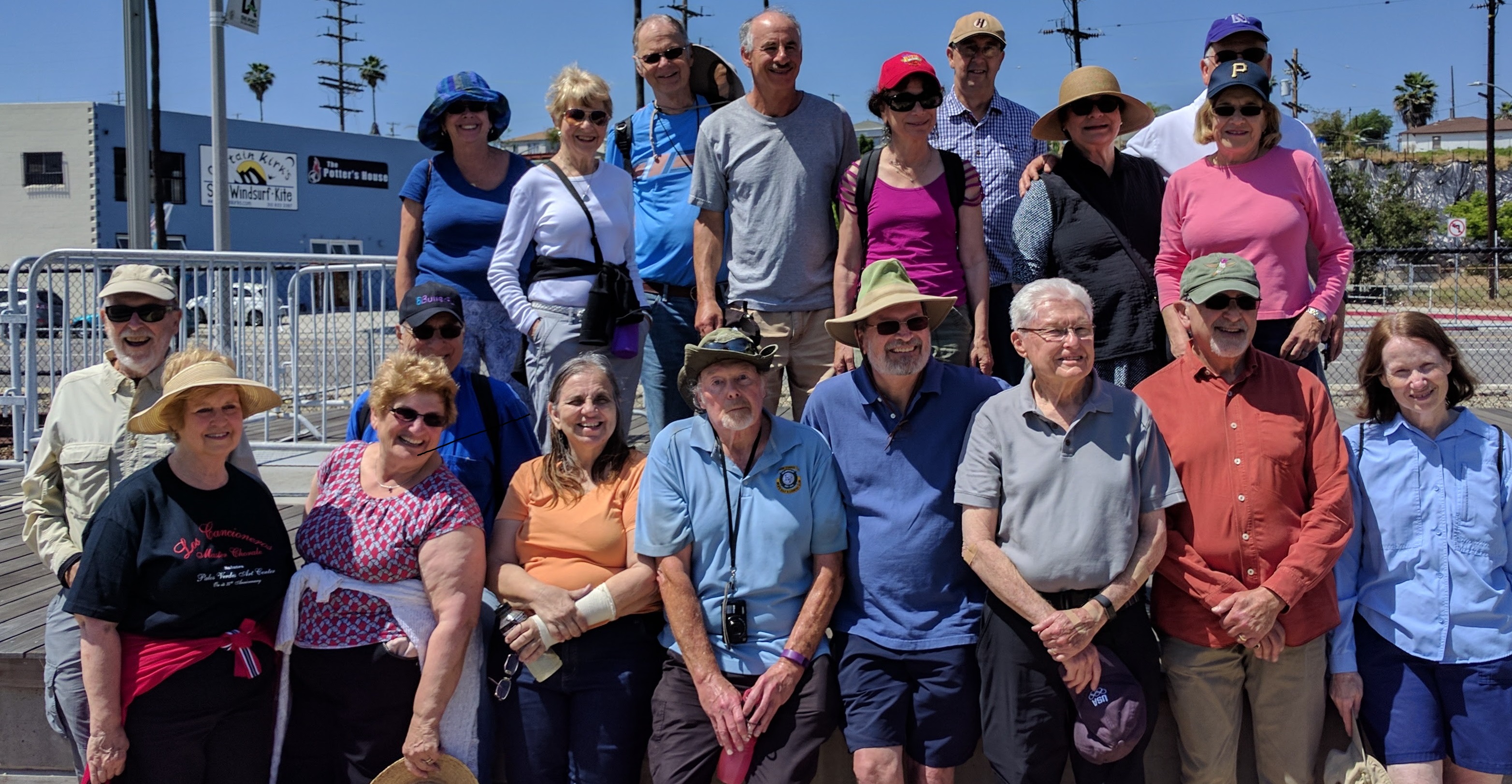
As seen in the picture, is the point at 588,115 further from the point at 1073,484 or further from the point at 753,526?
the point at 1073,484

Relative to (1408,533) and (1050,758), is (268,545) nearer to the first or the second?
(1050,758)

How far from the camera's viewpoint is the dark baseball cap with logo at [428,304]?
11.7 feet

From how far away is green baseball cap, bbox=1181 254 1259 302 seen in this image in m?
3.06

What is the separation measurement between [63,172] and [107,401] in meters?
34.8

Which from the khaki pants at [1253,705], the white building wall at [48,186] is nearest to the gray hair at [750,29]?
the khaki pants at [1253,705]

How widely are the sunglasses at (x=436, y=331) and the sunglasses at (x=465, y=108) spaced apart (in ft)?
3.74

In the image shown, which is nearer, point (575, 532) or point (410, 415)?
point (410, 415)

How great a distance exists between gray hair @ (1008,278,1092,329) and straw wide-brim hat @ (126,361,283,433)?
224cm

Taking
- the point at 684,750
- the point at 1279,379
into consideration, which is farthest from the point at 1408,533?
the point at 684,750

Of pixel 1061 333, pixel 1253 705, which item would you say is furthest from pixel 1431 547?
pixel 1061 333

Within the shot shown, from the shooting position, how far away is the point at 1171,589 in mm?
3154

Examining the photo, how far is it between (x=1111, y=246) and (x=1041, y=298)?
2.81ft

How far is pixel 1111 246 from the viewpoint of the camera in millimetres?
3812

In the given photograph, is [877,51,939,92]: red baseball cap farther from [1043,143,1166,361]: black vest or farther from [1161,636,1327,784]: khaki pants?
[1161,636,1327,784]: khaki pants
